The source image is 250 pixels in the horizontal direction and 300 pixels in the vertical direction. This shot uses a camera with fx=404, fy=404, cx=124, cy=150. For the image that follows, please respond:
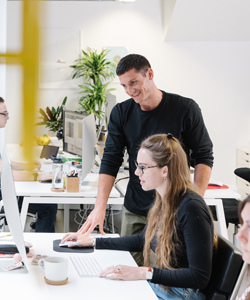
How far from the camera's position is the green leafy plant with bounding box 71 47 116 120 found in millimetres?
5160

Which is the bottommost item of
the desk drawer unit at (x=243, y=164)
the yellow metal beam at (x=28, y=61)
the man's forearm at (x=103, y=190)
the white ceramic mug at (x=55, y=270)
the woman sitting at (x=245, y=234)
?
the desk drawer unit at (x=243, y=164)

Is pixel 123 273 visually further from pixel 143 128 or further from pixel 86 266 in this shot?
pixel 143 128

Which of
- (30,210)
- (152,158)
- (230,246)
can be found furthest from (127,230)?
(30,210)

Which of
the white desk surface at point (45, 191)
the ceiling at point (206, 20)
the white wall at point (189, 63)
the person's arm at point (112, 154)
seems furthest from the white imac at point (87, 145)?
the ceiling at point (206, 20)

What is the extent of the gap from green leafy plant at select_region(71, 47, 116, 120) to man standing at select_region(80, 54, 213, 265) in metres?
2.95

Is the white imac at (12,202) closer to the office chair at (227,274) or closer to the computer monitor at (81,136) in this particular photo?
the office chair at (227,274)

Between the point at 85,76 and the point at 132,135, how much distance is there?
3.41m

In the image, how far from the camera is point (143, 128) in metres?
2.11

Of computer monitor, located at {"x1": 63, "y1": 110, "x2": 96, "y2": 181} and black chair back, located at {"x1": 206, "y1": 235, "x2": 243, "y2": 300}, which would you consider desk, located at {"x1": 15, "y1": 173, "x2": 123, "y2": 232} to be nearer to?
computer monitor, located at {"x1": 63, "y1": 110, "x2": 96, "y2": 181}

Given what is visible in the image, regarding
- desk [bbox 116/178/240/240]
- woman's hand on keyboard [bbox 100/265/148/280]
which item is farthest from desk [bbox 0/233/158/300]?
desk [bbox 116/178/240/240]

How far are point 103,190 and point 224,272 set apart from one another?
2.73 feet

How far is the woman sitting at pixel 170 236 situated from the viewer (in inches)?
58.4

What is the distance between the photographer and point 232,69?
5.53 m

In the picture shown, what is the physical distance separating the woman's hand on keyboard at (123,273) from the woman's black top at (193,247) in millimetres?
57
